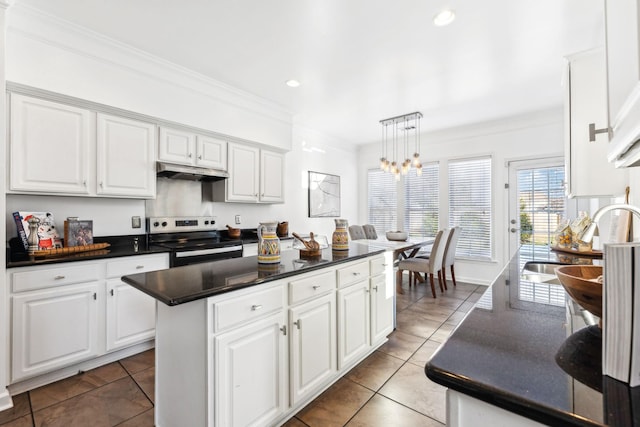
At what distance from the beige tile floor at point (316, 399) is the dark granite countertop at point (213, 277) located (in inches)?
35.4

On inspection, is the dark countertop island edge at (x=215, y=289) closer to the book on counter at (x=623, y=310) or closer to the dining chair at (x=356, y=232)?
the book on counter at (x=623, y=310)

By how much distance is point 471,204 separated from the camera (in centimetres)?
499

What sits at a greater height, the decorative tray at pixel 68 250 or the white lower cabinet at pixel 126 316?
the decorative tray at pixel 68 250

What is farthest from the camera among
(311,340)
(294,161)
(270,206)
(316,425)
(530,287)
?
(294,161)

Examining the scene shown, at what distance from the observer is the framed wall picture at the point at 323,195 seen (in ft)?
17.2

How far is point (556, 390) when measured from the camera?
58 cm

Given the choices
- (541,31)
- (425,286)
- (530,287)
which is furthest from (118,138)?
(425,286)

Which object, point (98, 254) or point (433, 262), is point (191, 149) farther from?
point (433, 262)

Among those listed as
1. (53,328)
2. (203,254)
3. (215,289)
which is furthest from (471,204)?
(53,328)

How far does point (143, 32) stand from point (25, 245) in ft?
6.41

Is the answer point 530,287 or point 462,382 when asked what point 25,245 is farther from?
point 530,287

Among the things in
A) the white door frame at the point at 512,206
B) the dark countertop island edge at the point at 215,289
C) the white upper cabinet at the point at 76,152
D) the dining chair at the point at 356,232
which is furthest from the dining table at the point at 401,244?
the white upper cabinet at the point at 76,152

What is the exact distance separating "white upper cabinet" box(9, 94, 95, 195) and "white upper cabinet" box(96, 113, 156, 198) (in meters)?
0.09

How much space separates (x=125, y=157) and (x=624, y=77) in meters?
3.24
